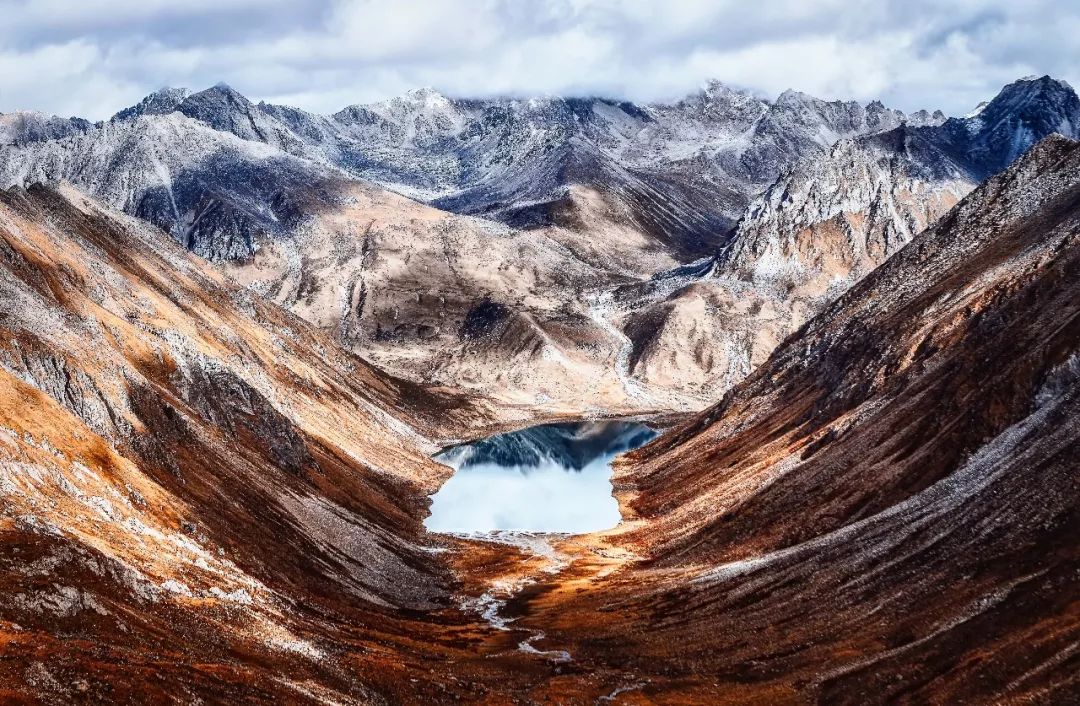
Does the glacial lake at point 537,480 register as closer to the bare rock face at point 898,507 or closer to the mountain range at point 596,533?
the mountain range at point 596,533

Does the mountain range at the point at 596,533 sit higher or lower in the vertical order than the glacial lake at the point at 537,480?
lower

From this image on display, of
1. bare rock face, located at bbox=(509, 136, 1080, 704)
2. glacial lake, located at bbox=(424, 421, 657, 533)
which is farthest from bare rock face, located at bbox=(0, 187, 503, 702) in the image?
bare rock face, located at bbox=(509, 136, 1080, 704)

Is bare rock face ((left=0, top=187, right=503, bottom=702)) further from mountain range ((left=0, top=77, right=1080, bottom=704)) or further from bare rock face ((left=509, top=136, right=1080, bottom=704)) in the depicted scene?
bare rock face ((left=509, top=136, right=1080, bottom=704))

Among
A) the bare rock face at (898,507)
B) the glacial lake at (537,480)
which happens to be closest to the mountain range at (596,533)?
the bare rock face at (898,507)

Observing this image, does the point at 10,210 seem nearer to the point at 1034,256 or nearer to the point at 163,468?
the point at 163,468

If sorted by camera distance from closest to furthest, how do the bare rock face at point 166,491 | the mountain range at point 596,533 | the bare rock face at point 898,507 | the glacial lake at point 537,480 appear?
the bare rock face at point 166,491 < the mountain range at point 596,533 < the bare rock face at point 898,507 < the glacial lake at point 537,480

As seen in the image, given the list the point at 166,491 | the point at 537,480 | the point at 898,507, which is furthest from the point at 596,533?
the point at 166,491

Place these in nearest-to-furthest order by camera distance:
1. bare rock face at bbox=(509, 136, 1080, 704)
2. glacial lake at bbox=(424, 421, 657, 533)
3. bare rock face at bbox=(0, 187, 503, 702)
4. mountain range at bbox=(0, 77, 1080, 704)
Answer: bare rock face at bbox=(0, 187, 503, 702)
mountain range at bbox=(0, 77, 1080, 704)
bare rock face at bbox=(509, 136, 1080, 704)
glacial lake at bbox=(424, 421, 657, 533)

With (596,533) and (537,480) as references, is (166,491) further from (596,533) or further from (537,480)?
(537,480)
